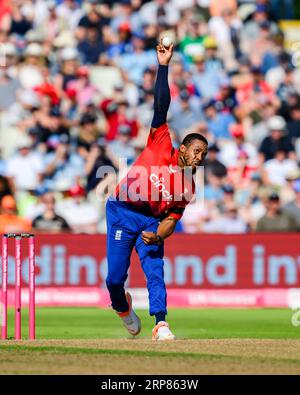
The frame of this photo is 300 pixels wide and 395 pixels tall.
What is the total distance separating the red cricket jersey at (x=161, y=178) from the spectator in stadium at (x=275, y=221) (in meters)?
7.33

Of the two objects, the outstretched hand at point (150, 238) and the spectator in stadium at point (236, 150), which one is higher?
the spectator in stadium at point (236, 150)

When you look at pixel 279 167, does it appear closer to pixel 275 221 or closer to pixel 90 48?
pixel 275 221

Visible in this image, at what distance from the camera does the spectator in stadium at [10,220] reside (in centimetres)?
1809

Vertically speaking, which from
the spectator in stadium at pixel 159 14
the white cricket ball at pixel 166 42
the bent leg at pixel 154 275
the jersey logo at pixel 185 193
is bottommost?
the bent leg at pixel 154 275

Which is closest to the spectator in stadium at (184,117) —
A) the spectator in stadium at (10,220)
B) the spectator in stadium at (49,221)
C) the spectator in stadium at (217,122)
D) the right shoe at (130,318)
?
the spectator in stadium at (217,122)

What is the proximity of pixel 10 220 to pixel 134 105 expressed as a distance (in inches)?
138

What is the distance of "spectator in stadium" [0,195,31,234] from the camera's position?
1809 centimetres

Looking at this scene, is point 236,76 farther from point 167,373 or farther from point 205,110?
point 167,373

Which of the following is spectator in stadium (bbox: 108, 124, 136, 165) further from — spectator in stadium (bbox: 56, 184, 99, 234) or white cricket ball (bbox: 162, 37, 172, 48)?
white cricket ball (bbox: 162, 37, 172, 48)

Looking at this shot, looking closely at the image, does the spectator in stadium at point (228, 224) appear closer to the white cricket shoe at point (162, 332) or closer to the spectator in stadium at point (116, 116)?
the spectator in stadium at point (116, 116)

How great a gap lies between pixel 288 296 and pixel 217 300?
100 cm

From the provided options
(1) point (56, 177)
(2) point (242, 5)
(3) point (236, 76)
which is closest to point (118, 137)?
(1) point (56, 177)

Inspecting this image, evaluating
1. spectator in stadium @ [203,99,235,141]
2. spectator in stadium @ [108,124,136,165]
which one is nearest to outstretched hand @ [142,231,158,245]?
spectator in stadium @ [108,124,136,165]

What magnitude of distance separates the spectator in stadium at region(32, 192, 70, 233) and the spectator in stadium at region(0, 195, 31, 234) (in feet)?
0.47
